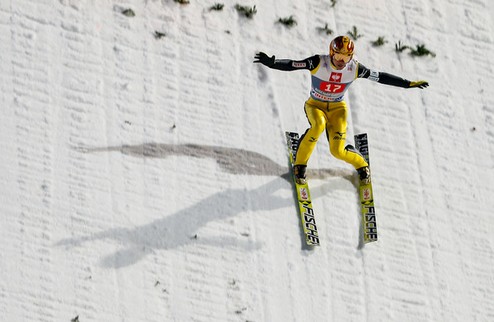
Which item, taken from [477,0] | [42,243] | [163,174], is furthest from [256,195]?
[477,0]

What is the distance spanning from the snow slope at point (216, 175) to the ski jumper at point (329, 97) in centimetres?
70

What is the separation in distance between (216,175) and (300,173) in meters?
0.95

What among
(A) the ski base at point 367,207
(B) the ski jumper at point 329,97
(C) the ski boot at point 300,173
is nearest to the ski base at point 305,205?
(C) the ski boot at point 300,173

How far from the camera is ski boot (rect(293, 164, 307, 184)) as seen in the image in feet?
32.4

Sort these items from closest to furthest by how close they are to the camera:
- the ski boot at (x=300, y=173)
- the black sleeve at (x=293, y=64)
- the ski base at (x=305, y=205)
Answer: the black sleeve at (x=293, y=64)
the ski base at (x=305, y=205)
the ski boot at (x=300, y=173)

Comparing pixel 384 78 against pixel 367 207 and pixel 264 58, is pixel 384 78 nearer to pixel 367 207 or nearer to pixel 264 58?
pixel 264 58

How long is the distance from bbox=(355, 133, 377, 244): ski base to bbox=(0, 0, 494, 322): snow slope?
102 millimetres

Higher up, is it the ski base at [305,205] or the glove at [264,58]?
the glove at [264,58]

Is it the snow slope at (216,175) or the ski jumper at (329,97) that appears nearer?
the ski jumper at (329,97)

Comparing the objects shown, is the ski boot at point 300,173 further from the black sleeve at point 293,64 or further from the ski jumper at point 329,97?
the black sleeve at point 293,64

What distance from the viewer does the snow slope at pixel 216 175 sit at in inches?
366

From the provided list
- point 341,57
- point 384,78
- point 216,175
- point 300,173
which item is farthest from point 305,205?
point 341,57

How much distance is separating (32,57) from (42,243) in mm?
2363

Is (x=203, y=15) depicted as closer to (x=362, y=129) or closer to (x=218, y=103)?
(x=218, y=103)
